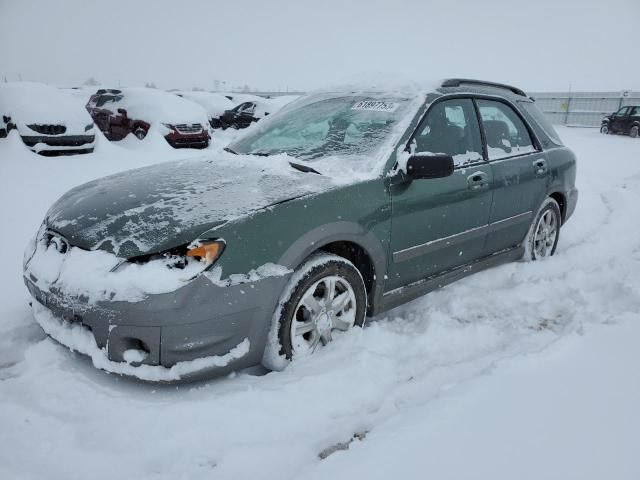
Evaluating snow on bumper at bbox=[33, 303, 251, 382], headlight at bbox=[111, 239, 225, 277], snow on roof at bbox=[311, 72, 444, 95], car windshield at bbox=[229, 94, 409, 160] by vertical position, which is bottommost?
snow on bumper at bbox=[33, 303, 251, 382]

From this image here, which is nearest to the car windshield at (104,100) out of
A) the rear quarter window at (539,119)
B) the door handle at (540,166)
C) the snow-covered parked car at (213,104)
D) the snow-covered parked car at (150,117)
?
the snow-covered parked car at (150,117)

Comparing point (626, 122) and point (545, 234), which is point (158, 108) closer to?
point (545, 234)

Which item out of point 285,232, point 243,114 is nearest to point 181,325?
point 285,232

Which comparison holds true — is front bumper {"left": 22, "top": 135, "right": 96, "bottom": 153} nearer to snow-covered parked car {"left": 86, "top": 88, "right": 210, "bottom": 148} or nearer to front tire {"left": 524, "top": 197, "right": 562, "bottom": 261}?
snow-covered parked car {"left": 86, "top": 88, "right": 210, "bottom": 148}

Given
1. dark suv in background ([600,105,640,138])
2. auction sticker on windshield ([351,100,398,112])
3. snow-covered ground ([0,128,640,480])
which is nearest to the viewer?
snow-covered ground ([0,128,640,480])

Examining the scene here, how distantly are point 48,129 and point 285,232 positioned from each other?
23.4 ft

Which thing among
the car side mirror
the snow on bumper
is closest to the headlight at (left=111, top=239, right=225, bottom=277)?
the snow on bumper

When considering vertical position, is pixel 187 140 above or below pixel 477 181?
below

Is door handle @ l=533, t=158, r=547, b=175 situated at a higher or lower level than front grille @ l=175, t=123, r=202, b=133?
higher

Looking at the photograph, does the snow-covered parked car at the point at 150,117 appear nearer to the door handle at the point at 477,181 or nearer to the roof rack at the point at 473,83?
the roof rack at the point at 473,83

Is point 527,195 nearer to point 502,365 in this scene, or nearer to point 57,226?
point 502,365

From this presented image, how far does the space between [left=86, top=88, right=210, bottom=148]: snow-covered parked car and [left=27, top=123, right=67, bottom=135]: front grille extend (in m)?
3.12

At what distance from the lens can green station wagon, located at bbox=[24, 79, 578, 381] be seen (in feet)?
6.94

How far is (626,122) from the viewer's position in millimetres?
18641
